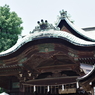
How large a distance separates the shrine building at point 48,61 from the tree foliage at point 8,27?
30.6 feet

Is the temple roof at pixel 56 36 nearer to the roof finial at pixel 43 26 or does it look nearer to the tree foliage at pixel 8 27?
the roof finial at pixel 43 26

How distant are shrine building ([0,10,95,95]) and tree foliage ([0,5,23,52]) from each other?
931 cm

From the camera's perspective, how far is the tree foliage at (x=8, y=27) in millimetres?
20766

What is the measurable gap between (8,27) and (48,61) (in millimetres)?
11764

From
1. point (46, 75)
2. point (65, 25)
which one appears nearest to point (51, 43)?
point (46, 75)

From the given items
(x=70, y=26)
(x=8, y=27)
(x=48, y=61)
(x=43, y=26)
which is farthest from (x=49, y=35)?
(x=8, y=27)

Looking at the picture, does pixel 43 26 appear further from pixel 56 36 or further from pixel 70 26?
pixel 70 26

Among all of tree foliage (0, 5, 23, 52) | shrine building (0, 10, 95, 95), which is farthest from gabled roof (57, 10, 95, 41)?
tree foliage (0, 5, 23, 52)

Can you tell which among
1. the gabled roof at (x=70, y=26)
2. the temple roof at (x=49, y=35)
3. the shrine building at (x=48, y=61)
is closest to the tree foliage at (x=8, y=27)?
the gabled roof at (x=70, y=26)

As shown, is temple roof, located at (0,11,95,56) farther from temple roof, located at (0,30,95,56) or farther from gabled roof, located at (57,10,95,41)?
gabled roof, located at (57,10,95,41)

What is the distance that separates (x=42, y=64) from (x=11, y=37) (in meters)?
11.1

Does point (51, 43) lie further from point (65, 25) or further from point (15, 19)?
point (15, 19)

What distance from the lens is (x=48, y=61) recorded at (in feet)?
36.2

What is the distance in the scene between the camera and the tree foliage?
68.1 ft
